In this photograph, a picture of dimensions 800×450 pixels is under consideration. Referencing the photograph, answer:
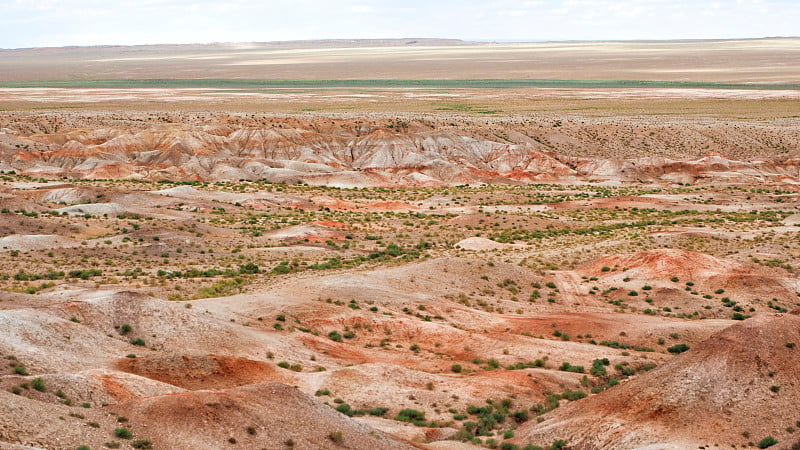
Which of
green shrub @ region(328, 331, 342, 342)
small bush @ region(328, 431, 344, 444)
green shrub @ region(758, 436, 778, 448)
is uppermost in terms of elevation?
small bush @ region(328, 431, 344, 444)

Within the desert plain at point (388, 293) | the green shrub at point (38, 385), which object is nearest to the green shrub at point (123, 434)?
the desert plain at point (388, 293)

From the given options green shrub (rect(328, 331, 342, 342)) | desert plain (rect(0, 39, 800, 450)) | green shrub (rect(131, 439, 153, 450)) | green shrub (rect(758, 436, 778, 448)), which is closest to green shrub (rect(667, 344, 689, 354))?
desert plain (rect(0, 39, 800, 450))

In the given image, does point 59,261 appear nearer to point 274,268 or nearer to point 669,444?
point 274,268

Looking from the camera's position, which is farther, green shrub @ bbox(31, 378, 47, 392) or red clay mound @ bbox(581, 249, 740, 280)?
red clay mound @ bbox(581, 249, 740, 280)

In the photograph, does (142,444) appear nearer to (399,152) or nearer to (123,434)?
(123,434)

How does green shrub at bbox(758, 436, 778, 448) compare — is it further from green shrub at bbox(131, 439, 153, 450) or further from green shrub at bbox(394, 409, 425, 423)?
green shrub at bbox(131, 439, 153, 450)

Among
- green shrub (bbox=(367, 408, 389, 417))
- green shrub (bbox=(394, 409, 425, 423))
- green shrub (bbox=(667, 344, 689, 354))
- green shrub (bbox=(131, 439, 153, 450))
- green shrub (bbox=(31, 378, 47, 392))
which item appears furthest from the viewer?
green shrub (bbox=(667, 344, 689, 354))

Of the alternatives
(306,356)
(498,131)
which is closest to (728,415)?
(306,356)

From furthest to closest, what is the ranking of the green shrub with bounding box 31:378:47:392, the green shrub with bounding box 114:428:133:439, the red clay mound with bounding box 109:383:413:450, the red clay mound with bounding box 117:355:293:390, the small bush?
the red clay mound with bounding box 117:355:293:390 → the green shrub with bounding box 31:378:47:392 → the small bush → the red clay mound with bounding box 109:383:413:450 → the green shrub with bounding box 114:428:133:439
